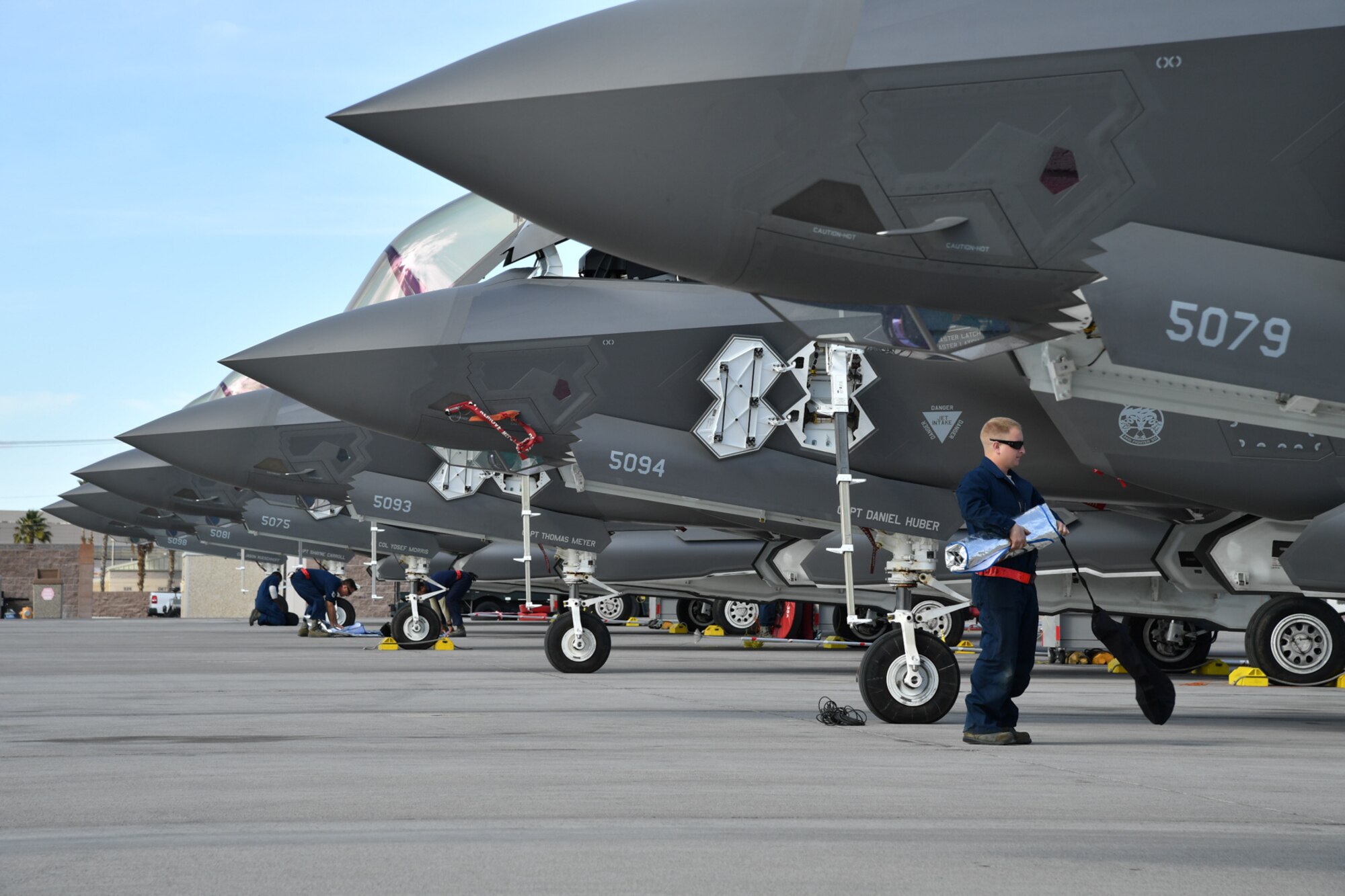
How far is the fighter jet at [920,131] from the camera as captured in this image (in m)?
5.46

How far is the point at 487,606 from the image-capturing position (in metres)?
41.0

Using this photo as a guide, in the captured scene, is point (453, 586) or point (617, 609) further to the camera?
point (617, 609)

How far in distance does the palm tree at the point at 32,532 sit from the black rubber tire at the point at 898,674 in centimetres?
9800

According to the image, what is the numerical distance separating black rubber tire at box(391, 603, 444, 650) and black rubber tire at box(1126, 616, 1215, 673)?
368 inches

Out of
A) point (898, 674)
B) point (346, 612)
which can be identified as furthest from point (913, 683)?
point (346, 612)

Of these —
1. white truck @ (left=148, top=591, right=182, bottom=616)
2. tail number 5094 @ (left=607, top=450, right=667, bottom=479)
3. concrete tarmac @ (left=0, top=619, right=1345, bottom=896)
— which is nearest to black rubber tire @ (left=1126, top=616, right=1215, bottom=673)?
concrete tarmac @ (left=0, top=619, right=1345, bottom=896)

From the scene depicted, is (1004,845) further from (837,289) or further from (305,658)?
(305,658)

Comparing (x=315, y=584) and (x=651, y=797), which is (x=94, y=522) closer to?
(x=315, y=584)

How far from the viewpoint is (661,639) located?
74.7 feet

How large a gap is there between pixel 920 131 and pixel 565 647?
745cm

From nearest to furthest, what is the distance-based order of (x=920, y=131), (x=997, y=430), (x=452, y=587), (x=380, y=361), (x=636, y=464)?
(x=920, y=131) < (x=997, y=430) < (x=636, y=464) < (x=380, y=361) < (x=452, y=587)

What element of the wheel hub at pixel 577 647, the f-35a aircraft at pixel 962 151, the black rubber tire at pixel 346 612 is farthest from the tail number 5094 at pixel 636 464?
the black rubber tire at pixel 346 612

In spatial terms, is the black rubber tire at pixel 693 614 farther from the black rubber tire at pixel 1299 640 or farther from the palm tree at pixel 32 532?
the palm tree at pixel 32 532

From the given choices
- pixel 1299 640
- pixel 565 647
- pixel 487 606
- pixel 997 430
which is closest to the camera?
pixel 997 430
